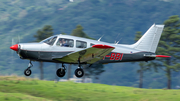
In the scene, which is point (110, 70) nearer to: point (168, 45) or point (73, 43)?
point (168, 45)

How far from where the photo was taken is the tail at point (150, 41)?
18125 millimetres

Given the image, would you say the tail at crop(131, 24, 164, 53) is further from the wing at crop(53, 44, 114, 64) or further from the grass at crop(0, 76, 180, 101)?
the grass at crop(0, 76, 180, 101)

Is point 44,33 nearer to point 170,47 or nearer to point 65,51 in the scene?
point 170,47

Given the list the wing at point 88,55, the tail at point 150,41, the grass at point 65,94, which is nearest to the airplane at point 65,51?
the wing at point 88,55

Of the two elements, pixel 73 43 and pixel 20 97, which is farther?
pixel 20 97

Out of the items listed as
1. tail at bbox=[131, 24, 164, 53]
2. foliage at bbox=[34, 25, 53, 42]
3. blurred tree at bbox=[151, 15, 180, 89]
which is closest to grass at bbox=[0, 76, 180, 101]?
tail at bbox=[131, 24, 164, 53]

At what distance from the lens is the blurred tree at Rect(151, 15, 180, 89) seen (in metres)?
42.8

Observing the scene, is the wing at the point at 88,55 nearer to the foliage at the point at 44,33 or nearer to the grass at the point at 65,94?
the grass at the point at 65,94

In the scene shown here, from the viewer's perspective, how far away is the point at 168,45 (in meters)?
43.5

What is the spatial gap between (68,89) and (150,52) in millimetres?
9056

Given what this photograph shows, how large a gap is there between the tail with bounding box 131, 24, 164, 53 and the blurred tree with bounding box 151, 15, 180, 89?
25023 mm

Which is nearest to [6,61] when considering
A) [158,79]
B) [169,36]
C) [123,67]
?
[123,67]

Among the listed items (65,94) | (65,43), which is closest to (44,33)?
(65,94)

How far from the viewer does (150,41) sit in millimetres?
18328
